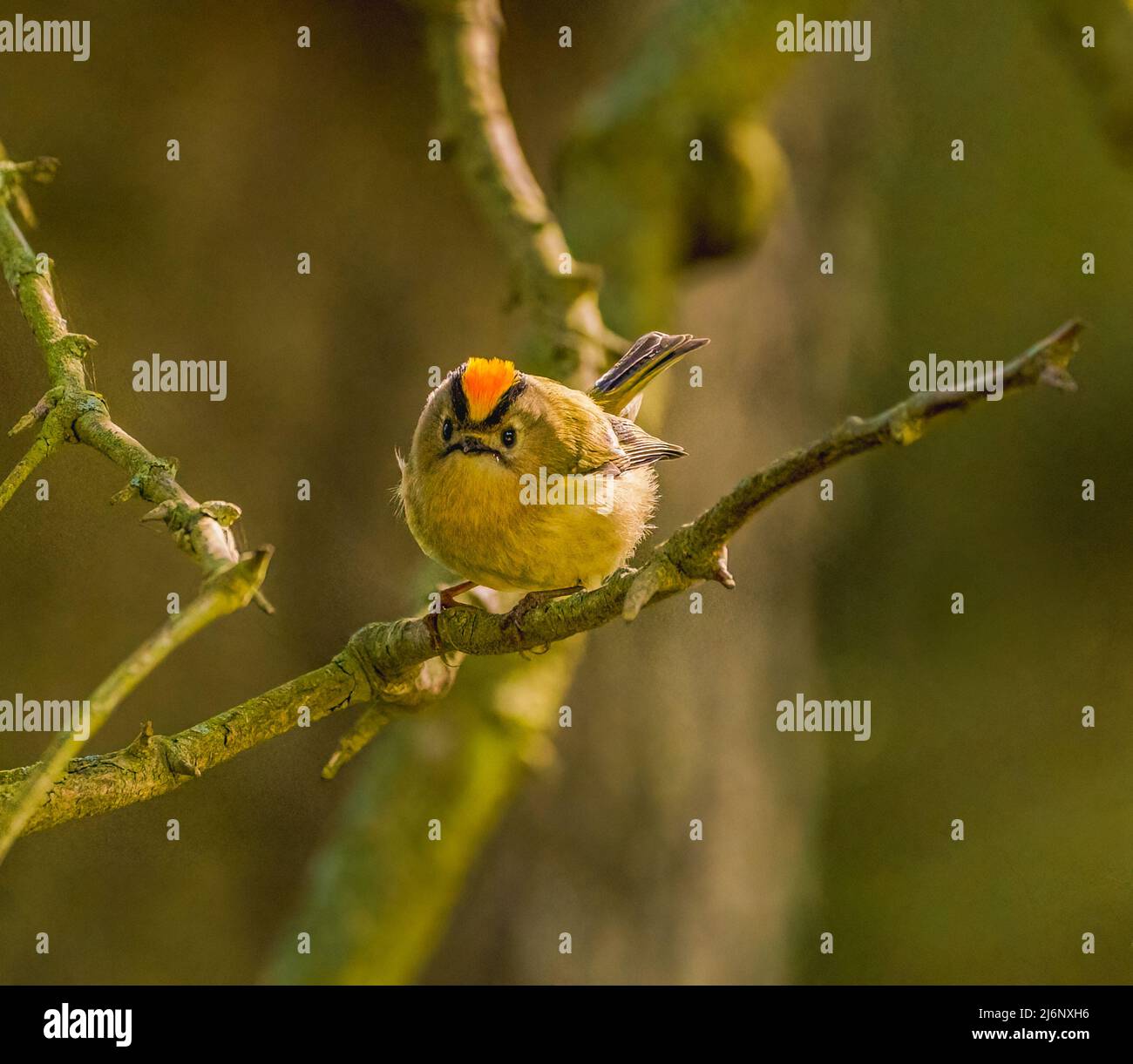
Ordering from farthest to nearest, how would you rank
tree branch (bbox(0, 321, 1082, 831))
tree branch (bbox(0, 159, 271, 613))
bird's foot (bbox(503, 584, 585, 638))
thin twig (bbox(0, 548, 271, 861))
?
bird's foot (bbox(503, 584, 585, 638)) < tree branch (bbox(0, 159, 271, 613)) < tree branch (bbox(0, 321, 1082, 831)) < thin twig (bbox(0, 548, 271, 861))

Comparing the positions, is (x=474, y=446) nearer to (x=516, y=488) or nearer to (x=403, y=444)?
(x=516, y=488)

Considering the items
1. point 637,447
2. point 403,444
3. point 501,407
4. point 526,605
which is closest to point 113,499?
point 526,605

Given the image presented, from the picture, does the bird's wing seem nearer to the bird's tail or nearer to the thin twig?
the bird's tail

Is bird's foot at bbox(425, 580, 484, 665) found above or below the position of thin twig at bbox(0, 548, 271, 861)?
above

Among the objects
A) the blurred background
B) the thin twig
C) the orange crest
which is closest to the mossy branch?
the thin twig

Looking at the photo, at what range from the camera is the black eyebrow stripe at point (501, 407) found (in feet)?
10.9

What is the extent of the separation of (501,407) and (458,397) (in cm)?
12

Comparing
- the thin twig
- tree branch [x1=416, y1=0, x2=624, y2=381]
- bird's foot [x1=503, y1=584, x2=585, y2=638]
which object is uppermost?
tree branch [x1=416, y1=0, x2=624, y2=381]

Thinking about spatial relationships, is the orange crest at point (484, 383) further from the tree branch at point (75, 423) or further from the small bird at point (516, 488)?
the tree branch at point (75, 423)

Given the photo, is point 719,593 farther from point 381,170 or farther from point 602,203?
point 381,170

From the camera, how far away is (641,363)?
3.83m

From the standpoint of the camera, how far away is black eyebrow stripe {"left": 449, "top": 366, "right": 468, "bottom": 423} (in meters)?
3.32

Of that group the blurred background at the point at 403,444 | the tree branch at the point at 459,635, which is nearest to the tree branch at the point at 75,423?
the tree branch at the point at 459,635

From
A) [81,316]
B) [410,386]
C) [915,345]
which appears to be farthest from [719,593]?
[915,345]
